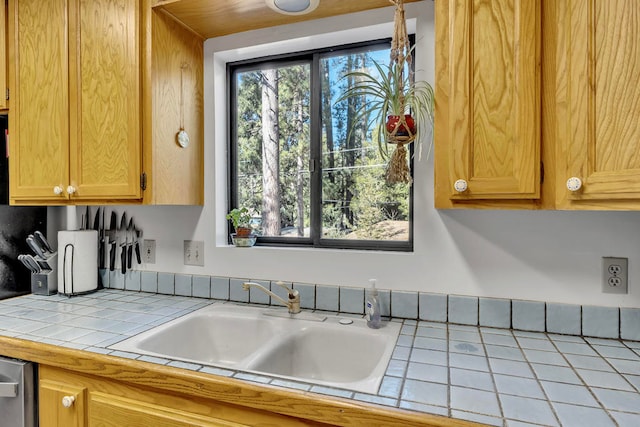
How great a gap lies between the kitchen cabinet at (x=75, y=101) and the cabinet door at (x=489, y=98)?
3.77 ft

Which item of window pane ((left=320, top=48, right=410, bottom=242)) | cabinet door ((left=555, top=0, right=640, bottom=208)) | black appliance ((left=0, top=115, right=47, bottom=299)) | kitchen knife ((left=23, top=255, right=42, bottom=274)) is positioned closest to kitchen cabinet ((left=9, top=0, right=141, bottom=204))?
black appliance ((left=0, top=115, right=47, bottom=299))

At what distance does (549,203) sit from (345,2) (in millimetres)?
1033

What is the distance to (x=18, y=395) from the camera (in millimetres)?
1137

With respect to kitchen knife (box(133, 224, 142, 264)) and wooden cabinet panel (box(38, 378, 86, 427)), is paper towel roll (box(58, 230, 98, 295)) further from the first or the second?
wooden cabinet panel (box(38, 378, 86, 427))

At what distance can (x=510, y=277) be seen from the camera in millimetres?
1288

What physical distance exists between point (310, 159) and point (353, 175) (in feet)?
0.72

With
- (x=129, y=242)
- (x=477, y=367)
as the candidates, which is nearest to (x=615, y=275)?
(x=477, y=367)

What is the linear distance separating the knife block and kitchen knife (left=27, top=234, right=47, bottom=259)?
21 millimetres

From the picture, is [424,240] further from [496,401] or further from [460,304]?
[496,401]

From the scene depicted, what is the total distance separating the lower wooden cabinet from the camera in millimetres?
915

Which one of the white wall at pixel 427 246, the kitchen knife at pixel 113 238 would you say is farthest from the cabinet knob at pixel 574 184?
the kitchen knife at pixel 113 238

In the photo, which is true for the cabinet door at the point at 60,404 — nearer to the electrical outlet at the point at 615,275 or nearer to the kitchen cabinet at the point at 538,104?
the kitchen cabinet at the point at 538,104

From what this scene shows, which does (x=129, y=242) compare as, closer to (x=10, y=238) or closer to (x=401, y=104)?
(x=10, y=238)

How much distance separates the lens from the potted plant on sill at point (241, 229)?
1696 millimetres
